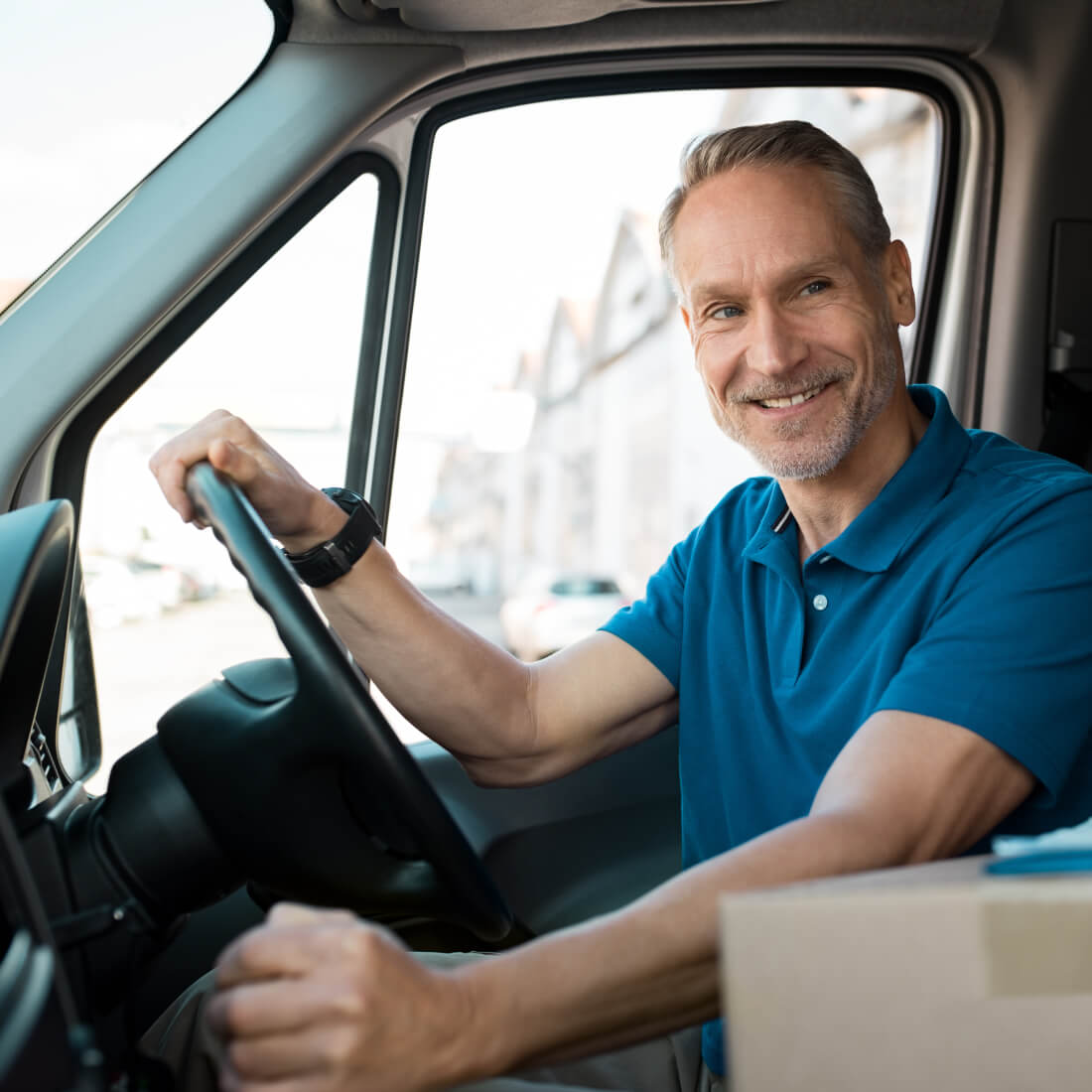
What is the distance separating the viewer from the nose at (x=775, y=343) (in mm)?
1426

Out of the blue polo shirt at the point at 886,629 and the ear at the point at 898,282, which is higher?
the ear at the point at 898,282

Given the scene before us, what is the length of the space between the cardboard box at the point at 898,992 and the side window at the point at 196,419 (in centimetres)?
80

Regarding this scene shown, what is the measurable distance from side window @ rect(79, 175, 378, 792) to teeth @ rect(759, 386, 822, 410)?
62cm

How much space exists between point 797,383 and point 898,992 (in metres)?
0.95

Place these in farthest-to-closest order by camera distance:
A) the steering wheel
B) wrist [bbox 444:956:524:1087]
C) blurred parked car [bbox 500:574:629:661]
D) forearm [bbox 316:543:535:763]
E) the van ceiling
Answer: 1. blurred parked car [bbox 500:574:629:661]
2. the van ceiling
3. forearm [bbox 316:543:535:763]
4. the steering wheel
5. wrist [bbox 444:956:524:1087]

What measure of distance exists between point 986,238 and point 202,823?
5.65 ft

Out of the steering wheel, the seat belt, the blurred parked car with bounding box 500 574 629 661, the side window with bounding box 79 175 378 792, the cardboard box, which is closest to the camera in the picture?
the cardboard box

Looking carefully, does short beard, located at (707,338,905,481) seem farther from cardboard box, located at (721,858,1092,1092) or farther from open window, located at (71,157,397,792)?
cardboard box, located at (721,858,1092,1092)

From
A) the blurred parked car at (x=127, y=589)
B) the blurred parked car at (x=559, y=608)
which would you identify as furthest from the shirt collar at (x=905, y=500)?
the blurred parked car at (x=559, y=608)

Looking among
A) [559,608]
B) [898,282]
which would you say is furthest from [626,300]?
[898,282]

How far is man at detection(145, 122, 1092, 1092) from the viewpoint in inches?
28.1

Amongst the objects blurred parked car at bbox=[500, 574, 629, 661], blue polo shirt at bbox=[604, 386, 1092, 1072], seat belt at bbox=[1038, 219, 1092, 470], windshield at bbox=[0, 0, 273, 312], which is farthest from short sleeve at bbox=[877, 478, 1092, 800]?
blurred parked car at bbox=[500, 574, 629, 661]

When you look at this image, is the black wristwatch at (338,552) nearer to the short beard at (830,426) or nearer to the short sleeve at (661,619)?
the short sleeve at (661,619)

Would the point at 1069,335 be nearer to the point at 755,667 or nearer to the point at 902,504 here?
the point at 902,504
